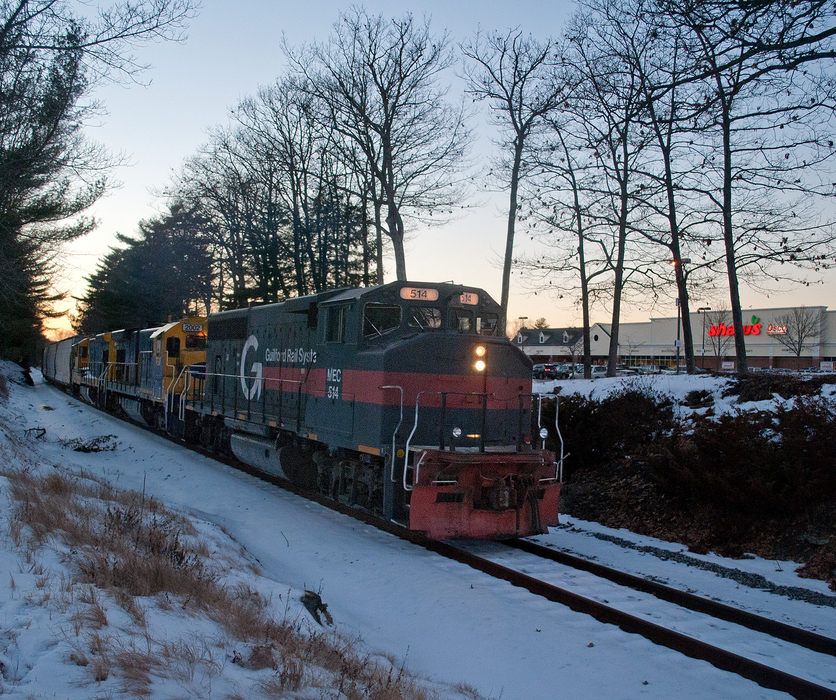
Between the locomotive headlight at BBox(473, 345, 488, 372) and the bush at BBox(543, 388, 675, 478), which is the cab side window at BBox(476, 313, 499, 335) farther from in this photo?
the bush at BBox(543, 388, 675, 478)

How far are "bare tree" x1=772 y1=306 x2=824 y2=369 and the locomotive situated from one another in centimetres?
4945

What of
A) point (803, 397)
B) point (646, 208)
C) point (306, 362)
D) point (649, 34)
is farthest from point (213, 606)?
point (646, 208)

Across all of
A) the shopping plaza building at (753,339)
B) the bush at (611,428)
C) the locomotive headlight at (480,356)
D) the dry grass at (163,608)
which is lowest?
the dry grass at (163,608)

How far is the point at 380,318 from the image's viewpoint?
8.95 metres

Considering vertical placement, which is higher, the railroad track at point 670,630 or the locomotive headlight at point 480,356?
the locomotive headlight at point 480,356

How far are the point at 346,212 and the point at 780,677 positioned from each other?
877 inches

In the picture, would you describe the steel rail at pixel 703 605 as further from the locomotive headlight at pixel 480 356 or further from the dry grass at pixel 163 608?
the dry grass at pixel 163 608

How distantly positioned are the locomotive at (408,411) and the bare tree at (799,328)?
1947 inches

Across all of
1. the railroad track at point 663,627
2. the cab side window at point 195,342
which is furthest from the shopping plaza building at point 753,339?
the railroad track at point 663,627

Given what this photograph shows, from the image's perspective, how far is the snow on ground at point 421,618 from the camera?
372 cm

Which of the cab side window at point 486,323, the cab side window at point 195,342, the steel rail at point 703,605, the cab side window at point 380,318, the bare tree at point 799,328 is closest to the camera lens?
the steel rail at point 703,605

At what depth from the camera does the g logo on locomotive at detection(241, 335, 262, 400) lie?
12659 millimetres

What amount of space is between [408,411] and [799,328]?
176 ft

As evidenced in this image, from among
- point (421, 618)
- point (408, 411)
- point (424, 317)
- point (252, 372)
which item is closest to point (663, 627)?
point (421, 618)
